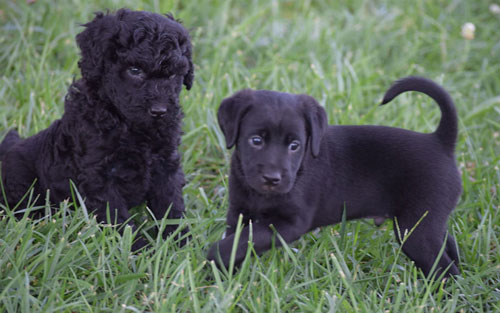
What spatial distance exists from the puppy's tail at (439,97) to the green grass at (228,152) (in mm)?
752

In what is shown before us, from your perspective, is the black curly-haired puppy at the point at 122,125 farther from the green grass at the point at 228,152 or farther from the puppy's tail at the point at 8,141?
the puppy's tail at the point at 8,141

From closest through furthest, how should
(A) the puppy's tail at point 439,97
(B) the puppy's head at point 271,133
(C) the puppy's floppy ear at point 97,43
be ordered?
(B) the puppy's head at point 271,133
(A) the puppy's tail at point 439,97
(C) the puppy's floppy ear at point 97,43

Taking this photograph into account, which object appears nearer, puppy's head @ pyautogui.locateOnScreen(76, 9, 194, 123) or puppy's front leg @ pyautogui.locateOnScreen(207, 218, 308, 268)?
puppy's front leg @ pyautogui.locateOnScreen(207, 218, 308, 268)

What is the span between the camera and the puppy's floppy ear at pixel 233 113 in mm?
3379

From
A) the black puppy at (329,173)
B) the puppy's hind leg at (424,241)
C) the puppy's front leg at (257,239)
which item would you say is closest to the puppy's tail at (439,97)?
the black puppy at (329,173)

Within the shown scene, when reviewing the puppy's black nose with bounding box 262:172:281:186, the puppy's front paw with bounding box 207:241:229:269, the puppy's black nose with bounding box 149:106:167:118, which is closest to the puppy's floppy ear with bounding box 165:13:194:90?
the puppy's black nose with bounding box 149:106:167:118

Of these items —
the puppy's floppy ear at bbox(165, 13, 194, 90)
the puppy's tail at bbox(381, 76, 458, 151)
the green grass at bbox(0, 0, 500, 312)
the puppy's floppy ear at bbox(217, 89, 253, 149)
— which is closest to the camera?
the green grass at bbox(0, 0, 500, 312)

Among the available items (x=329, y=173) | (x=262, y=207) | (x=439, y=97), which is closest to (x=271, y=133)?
(x=262, y=207)

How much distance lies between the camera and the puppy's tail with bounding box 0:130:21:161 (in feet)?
14.3

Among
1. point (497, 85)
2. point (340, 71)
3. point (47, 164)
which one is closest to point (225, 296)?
point (47, 164)

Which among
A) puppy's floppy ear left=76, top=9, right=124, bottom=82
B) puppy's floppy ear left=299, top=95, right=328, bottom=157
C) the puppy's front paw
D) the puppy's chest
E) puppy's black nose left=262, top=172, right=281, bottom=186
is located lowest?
the puppy's front paw

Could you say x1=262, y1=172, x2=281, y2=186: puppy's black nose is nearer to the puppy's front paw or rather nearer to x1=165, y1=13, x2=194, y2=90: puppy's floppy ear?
the puppy's front paw

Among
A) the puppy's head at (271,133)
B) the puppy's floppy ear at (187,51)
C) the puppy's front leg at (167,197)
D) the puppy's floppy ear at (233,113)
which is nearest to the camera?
the puppy's head at (271,133)

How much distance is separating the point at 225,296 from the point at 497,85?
495 centimetres
